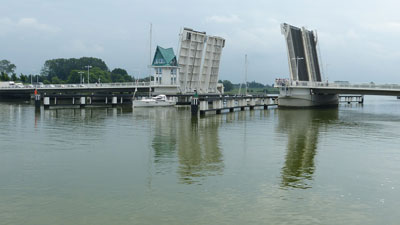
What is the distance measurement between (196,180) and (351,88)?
147 feet

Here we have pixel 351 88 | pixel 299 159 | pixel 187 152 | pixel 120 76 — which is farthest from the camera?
pixel 120 76

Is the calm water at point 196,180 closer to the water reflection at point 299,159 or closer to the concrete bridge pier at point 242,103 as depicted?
the water reflection at point 299,159

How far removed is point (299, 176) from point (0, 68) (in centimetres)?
17871

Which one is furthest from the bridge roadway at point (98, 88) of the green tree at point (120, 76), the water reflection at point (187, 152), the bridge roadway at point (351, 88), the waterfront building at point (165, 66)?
the green tree at point (120, 76)

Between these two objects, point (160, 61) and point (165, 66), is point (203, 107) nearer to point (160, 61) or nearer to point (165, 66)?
point (165, 66)

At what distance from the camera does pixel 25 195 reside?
1097 centimetres

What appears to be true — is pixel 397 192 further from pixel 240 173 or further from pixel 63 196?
pixel 63 196

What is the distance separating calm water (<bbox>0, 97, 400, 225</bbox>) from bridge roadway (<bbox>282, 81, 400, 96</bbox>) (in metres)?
29.6

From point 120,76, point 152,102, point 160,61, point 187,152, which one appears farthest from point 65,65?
point 187,152

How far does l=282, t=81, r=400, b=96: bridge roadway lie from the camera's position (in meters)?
49.4

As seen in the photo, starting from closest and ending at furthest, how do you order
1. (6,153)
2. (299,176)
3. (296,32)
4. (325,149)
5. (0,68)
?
(299,176)
(6,153)
(325,149)
(296,32)
(0,68)

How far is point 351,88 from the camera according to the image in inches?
2060

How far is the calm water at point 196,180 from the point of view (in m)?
9.58

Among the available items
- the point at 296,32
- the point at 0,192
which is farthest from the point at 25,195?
the point at 296,32
